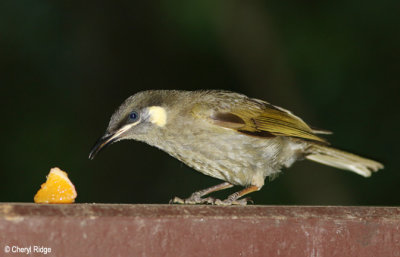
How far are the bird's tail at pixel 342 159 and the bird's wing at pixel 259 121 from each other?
0.76ft

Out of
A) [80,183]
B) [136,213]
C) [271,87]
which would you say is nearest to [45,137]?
[80,183]

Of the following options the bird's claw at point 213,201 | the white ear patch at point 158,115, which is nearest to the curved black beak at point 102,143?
the white ear patch at point 158,115

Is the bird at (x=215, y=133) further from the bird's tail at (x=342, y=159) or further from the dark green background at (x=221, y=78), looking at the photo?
the dark green background at (x=221, y=78)

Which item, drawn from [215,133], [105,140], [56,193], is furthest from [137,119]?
[56,193]

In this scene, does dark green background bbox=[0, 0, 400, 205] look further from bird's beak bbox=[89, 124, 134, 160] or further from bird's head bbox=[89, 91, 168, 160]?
bird's beak bbox=[89, 124, 134, 160]

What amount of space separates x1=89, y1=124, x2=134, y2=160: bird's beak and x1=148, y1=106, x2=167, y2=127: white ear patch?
26 cm

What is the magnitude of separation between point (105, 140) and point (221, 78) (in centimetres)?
577

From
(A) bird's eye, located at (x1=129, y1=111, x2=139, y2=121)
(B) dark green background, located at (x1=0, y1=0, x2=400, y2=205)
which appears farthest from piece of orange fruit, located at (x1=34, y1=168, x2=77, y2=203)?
(B) dark green background, located at (x1=0, y1=0, x2=400, y2=205)

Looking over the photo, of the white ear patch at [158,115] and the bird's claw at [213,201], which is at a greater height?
the white ear patch at [158,115]

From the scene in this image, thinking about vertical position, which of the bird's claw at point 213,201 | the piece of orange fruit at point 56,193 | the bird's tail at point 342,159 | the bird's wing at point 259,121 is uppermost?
the bird's wing at point 259,121

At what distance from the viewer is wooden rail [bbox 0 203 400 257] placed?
102 inches

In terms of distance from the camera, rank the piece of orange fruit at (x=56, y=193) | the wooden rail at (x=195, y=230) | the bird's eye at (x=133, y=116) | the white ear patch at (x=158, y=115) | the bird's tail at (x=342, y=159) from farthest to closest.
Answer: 1. the bird's tail at (x=342, y=159)
2. the white ear patch at (x=158, y=115)
3. the bird's eye at (x=133, y=116)
4. the piece of orange fruit at (x=56, y=193)
5. the wooden rail at (x=195, y=230)

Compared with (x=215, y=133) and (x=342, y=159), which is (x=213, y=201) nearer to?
(x=215, y=133)

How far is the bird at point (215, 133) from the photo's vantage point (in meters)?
5.08
